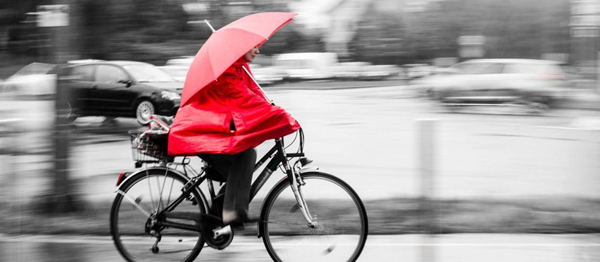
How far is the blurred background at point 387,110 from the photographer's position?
206 inches

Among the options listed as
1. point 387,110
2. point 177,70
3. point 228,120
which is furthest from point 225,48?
point 387,110

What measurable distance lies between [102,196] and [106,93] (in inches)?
269

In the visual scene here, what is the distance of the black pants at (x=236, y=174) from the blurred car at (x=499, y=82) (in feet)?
13.6

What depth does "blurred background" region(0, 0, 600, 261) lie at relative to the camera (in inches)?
206

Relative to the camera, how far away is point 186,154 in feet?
13.2

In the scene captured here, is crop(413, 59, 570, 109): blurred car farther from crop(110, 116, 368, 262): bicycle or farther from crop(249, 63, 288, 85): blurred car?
crop(110, 116, 368, 262): bicycle

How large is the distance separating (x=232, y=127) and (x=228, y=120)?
64 millimetres

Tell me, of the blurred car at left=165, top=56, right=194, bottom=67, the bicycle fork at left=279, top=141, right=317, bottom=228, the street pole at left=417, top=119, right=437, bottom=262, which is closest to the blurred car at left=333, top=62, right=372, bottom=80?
the blurred car at left=165, top=56, right=194, bottom=67

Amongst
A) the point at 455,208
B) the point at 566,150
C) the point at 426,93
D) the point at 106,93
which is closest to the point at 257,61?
the point at 426,93

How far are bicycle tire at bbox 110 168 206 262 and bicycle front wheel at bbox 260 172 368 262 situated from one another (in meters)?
0.50

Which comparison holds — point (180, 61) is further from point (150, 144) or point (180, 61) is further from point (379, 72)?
point (150, 144)

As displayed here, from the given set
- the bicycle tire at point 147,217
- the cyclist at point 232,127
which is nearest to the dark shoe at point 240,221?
the cyclist at point 232,127

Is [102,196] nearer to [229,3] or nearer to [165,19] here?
[165,19]

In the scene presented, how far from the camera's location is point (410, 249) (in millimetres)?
4773
